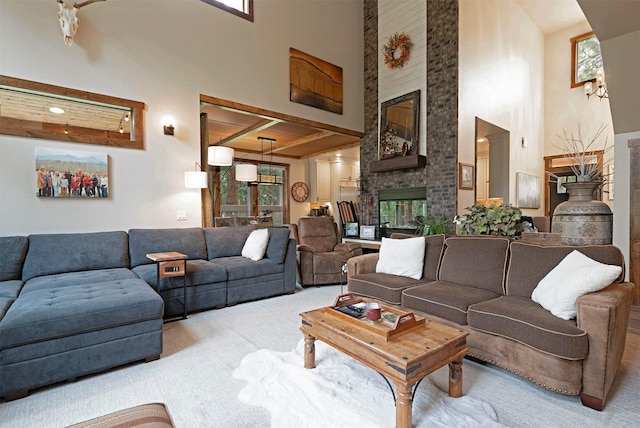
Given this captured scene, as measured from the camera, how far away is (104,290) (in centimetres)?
240

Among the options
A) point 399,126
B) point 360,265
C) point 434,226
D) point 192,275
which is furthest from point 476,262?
point 399,126

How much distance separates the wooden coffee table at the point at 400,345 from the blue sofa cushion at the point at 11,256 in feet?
9.28

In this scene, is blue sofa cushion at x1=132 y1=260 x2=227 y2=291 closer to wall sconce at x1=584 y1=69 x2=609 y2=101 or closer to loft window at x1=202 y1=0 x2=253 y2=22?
loft window at x1=202 y1=0 x2=253 y2=22

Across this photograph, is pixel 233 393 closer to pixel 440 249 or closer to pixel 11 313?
pixel 11 313

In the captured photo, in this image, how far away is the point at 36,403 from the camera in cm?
180

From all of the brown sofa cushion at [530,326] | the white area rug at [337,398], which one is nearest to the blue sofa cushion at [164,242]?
the white area rug at [337,398]

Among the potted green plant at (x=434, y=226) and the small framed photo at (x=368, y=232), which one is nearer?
the potted green plant at (x=434, y=226)

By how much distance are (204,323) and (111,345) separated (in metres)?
0.97

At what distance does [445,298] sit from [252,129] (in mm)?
5191

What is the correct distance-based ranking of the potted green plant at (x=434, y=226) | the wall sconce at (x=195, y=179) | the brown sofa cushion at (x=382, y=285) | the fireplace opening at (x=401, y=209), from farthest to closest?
the fireplace opening at (x=401, y=209) < the potted green plant at (x=434, y=226) < the wall sconce at (x=195, y=179) < the brown sofa cushion at (x=382, y=285)

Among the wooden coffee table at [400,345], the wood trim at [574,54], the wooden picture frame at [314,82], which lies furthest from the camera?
the wood trim at [574,54]

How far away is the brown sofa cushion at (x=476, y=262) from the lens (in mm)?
2568

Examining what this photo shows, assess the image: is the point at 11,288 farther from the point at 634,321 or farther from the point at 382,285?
the point at 634,321

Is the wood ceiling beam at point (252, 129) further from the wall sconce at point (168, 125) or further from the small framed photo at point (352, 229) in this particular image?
the small framed photo at point (352, 229)
